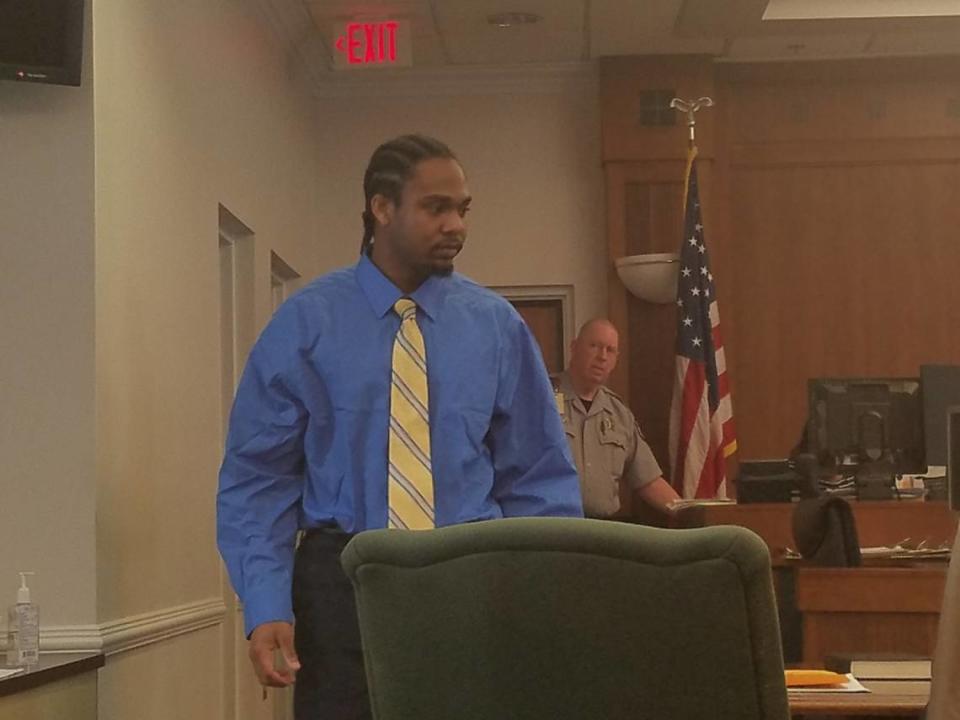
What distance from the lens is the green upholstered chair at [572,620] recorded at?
1441 millimetres

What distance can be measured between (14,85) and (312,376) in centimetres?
151

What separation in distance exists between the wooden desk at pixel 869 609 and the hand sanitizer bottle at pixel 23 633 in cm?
176

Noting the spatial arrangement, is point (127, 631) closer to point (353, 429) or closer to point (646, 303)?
point (353, 429)

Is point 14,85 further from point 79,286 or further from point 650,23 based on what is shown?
point 650,23

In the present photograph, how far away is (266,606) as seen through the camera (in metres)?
2.45

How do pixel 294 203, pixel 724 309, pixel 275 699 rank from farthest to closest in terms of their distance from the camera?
pixel 724 309
pixel 294 203
pixel 275 699

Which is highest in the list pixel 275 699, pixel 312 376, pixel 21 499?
pixel 312 376

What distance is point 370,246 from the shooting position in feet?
8.82

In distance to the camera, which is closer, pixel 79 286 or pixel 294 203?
pixel 79 286

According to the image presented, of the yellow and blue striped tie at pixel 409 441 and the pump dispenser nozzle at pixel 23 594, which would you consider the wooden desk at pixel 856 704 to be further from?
the pump dispenser nozzle at pixel 23 594

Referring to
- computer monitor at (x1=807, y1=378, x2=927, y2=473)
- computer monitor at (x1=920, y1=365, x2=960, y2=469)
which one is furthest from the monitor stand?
computer monitor at (x1=920, y1=365, x2=960, y2=469)

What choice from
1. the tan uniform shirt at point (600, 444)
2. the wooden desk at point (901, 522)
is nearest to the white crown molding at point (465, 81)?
the tan uniform shirt at point (600, 444)

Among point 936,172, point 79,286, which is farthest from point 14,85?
point 936,172

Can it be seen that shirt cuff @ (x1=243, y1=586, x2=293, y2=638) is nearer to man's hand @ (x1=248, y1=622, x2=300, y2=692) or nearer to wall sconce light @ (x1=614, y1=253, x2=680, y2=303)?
man's hand @ (x1=248, y1=622, x2=300, y2=692)
